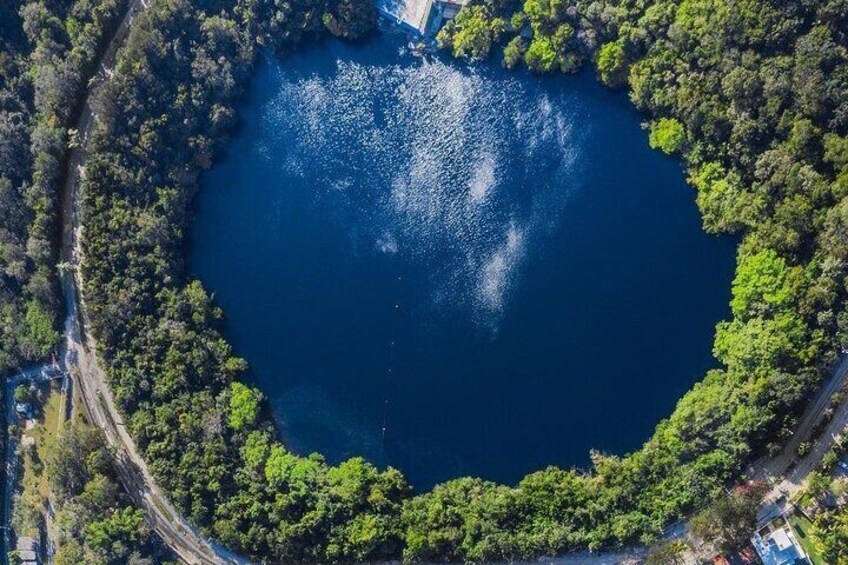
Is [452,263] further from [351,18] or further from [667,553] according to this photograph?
[667,553]

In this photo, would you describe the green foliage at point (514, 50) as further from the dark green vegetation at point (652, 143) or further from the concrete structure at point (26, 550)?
the concrete structure at point (26, 550)

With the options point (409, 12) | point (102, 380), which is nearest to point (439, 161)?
point (409, 12)

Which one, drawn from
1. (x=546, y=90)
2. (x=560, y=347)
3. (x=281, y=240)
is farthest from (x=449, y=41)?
(x=560, y=347)

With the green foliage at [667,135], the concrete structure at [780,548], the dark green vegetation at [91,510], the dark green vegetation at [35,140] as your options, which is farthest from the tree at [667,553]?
the dark green vegetation at [35,140]

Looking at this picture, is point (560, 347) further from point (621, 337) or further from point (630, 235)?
point (630, 235)

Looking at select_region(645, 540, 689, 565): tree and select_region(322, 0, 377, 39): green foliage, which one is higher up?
select_region(322, 0, 377, 39): green foliage

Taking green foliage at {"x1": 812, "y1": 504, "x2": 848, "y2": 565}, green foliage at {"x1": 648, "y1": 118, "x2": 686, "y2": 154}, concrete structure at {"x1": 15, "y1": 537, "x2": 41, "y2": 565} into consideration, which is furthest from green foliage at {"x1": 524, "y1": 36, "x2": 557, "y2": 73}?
concrete structure at {"x1": 15, "y1": 537, "x2": 41, "y2": 565}

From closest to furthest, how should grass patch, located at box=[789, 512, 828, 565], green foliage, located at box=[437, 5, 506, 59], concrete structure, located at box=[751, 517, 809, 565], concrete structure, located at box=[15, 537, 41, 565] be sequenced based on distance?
Answer: concrete structure, located at box=[751, 517, 809, 565]
grass patch, located at box=[789, 512, 828, 565]
concrete structure, located at box=[15, 537, 41, 565]
green foliage, located at box=[437, 5, 506, 59]

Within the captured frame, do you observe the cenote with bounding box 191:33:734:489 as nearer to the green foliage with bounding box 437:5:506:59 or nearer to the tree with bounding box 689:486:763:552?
the green foliage with bounding box 437:5:506:59
